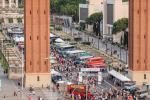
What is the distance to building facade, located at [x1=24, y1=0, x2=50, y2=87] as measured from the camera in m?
62.2

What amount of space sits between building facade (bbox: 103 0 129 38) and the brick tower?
1604 inches

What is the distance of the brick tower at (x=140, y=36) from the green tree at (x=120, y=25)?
3697 cm

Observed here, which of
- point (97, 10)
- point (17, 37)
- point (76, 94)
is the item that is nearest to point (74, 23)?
point (97, 10)

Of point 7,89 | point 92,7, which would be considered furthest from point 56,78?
point 92,7

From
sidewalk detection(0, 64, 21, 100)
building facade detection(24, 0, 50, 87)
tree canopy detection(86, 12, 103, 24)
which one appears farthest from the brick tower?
tree canopy detection(86, 12, 103, 24)

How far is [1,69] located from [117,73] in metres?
15.5

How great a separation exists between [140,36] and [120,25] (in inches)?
1480

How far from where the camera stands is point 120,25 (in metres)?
102

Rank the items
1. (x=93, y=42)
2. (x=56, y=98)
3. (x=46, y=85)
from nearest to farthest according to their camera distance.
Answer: (x=56, y=98) → (x=46, y=85) → (x=93, y=42)

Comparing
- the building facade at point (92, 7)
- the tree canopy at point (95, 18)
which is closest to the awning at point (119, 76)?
the tree canopy at point (95, 18)

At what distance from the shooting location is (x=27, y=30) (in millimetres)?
62344

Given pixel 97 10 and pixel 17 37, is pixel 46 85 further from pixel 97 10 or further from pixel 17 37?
pixel 97 10

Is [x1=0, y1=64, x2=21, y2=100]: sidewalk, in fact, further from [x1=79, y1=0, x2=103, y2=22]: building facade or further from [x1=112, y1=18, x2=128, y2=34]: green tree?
[x1=79, y1=0, x2=103, y2=22]: building facade

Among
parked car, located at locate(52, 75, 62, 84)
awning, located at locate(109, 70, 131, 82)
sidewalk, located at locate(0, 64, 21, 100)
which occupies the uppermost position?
awning, located at locate(109, 70, 131, 82)
